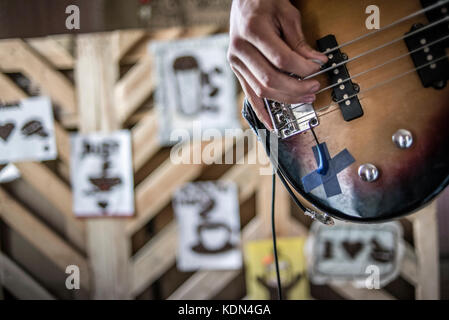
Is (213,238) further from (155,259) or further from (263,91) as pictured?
(263,91)

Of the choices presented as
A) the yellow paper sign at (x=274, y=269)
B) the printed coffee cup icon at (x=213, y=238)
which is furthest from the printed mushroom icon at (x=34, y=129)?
the yellow paper sign at (x=274, y=269)

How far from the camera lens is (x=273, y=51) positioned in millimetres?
617

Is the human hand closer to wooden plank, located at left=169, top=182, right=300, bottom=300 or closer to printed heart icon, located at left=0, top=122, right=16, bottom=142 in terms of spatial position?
wooden plank, located at left=169, top=182, right=300, bottom=300

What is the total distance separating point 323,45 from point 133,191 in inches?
50.9

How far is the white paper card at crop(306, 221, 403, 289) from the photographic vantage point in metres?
1.59

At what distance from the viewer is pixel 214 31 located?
1.71 m

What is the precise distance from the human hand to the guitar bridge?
0.04 meters

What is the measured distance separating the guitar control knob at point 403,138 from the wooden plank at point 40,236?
5.32 ft

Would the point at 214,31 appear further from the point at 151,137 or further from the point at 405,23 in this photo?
the point at 405,23

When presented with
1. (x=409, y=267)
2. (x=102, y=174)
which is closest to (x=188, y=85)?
(x=102, y=174)

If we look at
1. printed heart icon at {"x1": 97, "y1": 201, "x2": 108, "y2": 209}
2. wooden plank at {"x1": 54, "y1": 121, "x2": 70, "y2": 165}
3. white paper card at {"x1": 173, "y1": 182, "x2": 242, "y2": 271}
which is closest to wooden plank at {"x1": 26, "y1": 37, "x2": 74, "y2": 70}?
wooden plank at {"x1": 54, "y1": 121, "x2": 70, "y2": 165}

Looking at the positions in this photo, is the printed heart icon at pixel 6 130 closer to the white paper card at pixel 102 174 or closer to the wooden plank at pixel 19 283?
the white paper card at pixel 102 174
